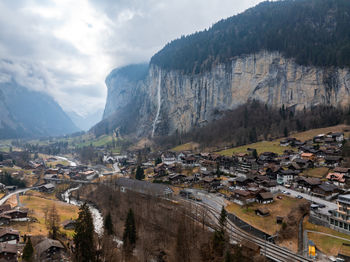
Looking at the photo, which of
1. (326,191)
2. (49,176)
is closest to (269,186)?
(326,191)

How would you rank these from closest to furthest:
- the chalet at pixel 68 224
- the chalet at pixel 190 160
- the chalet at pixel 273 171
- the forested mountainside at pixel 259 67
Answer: the chalet at pixel 68 224 → the chalet at pixel 273 171 → the chalet at pixel 190 160 → the forested mountainside at pixel 259 67

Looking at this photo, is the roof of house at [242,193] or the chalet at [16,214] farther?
the chalet at [16,214]

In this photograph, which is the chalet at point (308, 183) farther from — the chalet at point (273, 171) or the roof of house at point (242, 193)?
the roof of house at point (242, 193)

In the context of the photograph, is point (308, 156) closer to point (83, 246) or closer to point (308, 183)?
point (308, 183)

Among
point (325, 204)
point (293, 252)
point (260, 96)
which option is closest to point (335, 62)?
point (260, 96)

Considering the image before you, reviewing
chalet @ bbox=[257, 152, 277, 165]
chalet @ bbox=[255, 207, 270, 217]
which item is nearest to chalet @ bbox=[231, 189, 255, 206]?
chalet @ bbox=[255, 207, 270, 217]

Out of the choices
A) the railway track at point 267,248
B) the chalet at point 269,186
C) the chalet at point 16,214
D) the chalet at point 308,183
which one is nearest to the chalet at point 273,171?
the chalet at point 269,186
